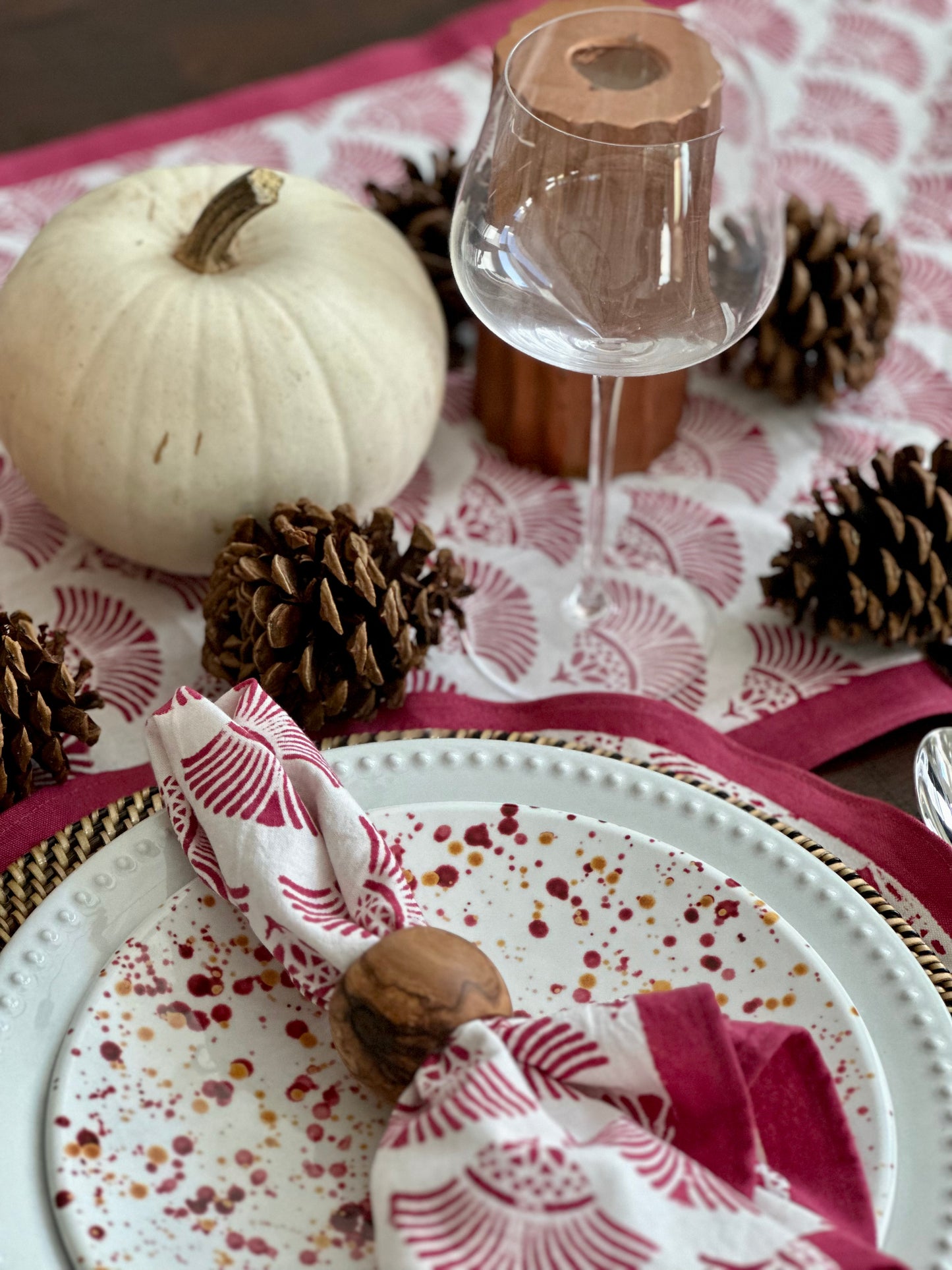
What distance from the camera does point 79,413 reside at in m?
0.61

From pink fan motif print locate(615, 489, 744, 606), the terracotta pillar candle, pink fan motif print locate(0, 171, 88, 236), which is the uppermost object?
the terracotta pillar candle

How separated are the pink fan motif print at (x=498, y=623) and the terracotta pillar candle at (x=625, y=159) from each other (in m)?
0.19

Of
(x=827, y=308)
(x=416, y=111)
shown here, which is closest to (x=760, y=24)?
(x=416, y=111)

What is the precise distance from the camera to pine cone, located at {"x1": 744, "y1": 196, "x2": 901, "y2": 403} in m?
0.76

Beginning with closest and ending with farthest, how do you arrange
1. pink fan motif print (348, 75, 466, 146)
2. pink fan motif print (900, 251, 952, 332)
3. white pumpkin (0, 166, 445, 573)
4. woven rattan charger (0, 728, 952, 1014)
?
1. woven rattan charger (0, 728, 952, 1014)
2. white pumpkin (0, 166, 445, 573)
3. pink fan motif print (900, 251, 952, 332)
4. pink fan motif print (348, 75, 466, 146)

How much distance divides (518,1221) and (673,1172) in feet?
0.16

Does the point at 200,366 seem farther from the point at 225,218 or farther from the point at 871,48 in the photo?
the point at 871,48

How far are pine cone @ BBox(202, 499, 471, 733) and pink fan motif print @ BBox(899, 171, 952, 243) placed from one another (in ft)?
1.76

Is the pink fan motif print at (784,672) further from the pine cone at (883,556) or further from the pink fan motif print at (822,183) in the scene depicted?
the pink fan motif print at (822,183)

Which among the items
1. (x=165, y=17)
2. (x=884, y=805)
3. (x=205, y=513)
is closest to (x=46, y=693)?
(x=205, y=513)

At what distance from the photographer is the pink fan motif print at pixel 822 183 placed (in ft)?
3.12

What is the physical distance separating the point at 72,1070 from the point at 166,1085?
3 cm

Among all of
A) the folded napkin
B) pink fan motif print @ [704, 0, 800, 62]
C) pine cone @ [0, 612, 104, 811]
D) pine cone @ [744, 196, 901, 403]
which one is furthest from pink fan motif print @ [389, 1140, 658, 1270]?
pink fan motif print @ [704, 0, 800, 62]

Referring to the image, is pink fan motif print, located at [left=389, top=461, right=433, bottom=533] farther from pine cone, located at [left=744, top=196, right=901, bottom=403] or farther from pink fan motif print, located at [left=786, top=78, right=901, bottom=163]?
pink fan motif print, located at [left=786, top=78, right=901, bottom=163]
